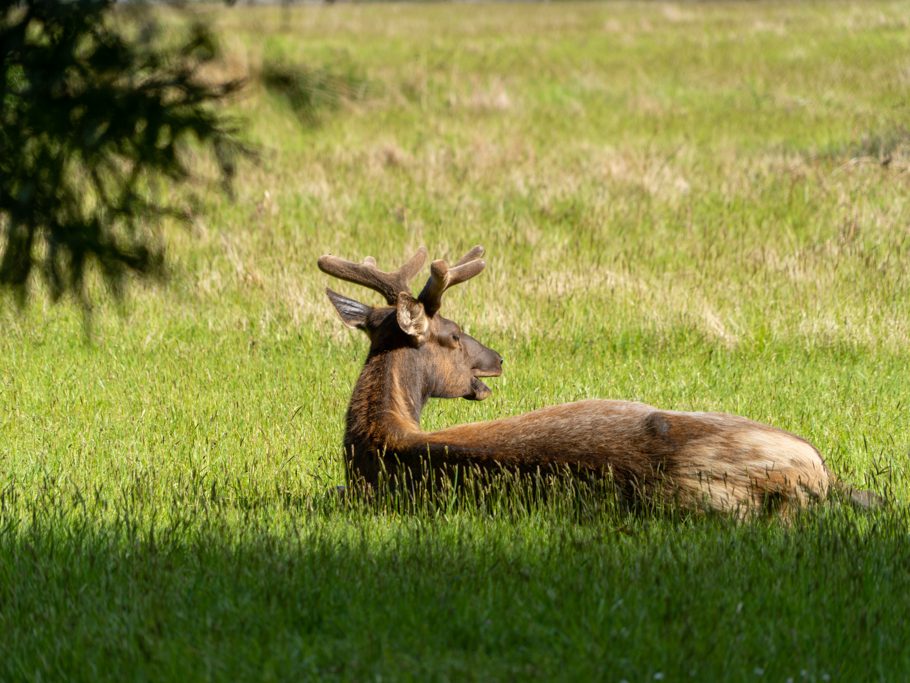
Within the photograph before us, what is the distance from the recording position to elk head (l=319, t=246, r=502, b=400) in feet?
24.8

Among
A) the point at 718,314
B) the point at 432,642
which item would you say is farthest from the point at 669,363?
the point at 432,642

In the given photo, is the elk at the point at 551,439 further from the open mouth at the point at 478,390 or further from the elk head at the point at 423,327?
the open mouth at the point at 478,390

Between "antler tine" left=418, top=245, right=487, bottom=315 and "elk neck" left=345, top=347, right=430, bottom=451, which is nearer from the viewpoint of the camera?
"elk neck" left=345, top=347, right=430, bottom=451

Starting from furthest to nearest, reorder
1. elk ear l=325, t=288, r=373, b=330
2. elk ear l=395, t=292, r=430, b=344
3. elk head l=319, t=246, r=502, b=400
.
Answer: elk ear l=325, t=288, r=373, b=330 → elk head l=319, t=246, r=502, b=400 → elk ear l=395, t=292, r=430, b=344

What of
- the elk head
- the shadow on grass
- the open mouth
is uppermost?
the elk head

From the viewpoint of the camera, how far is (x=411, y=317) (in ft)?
24.5

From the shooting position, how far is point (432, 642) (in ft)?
15.3

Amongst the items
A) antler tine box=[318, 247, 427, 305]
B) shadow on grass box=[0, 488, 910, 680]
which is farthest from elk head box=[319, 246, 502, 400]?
shadow on grass box=[0, 488, 910, 680]

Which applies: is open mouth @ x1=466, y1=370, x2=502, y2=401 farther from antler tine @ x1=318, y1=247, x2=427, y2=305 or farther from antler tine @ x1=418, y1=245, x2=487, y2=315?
antler tine @ x1=318, y1=247, x2=427, y2=305

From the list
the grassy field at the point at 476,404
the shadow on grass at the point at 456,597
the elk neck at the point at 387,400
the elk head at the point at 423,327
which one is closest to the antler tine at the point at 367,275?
the elk head at the point at 423,327

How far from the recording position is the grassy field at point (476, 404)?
4.62m

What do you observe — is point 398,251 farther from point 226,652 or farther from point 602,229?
point 226,652

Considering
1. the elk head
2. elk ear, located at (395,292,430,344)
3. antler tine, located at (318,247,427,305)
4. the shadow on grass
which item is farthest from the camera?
antler tine, located at (318,247,427,305)

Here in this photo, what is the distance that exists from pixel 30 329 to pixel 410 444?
5377mm
